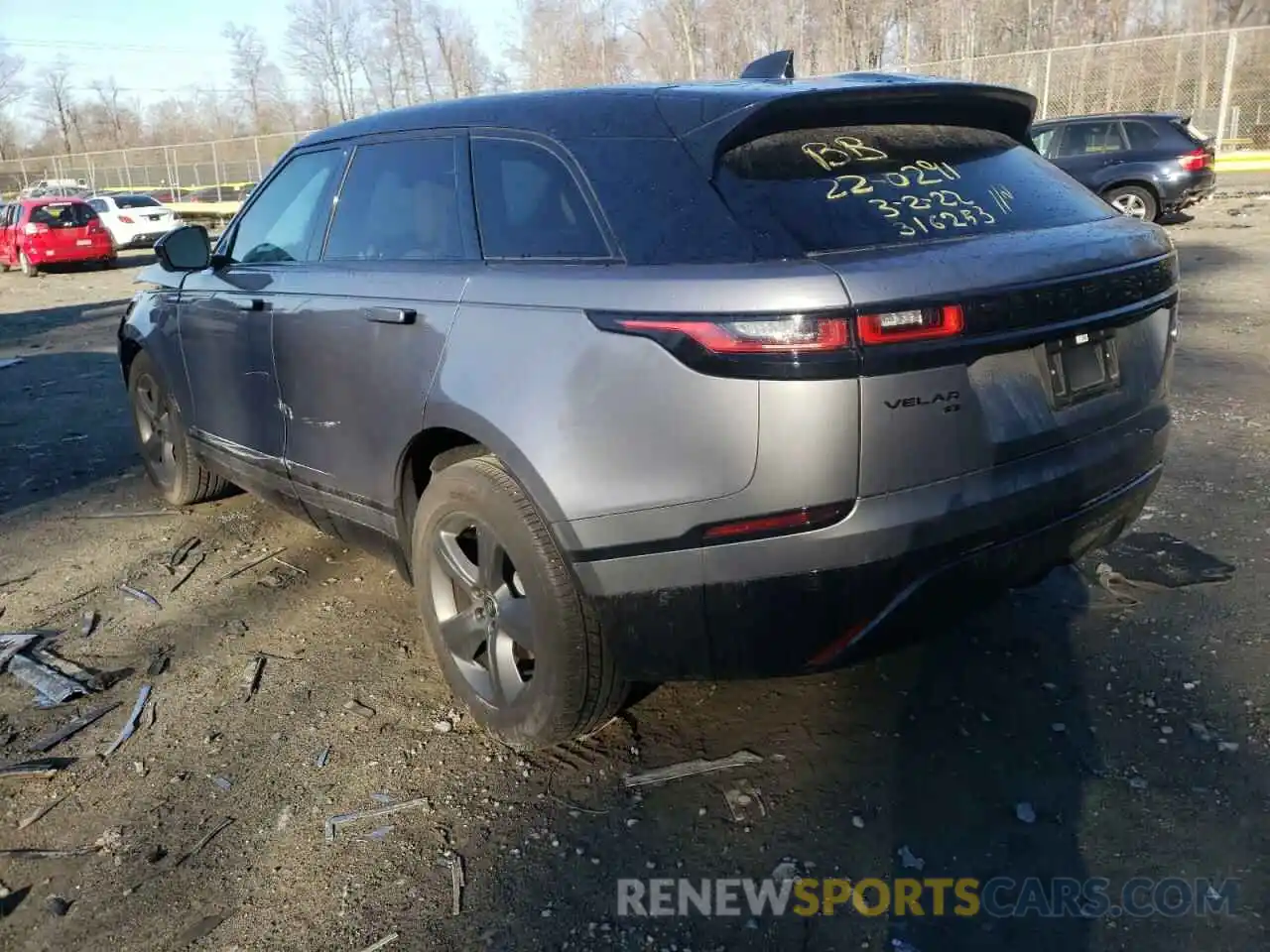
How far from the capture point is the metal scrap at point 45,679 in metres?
3.39

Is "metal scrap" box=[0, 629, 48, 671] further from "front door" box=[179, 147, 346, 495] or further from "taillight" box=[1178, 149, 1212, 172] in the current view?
"taillight" box=[1178, 149, 1212, 172]

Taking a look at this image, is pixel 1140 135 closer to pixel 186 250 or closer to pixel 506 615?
pixel 186 250

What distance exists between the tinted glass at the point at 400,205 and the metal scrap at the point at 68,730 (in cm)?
173

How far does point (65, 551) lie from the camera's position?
4715mm

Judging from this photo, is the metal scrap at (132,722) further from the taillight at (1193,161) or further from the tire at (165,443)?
the taillight at (1193,161)

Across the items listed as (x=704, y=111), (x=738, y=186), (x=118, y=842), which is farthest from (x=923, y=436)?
(x=118, y=842)

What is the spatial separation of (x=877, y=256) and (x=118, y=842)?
8.07 feet

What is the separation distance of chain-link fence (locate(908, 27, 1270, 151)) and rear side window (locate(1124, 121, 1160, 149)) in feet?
25.7

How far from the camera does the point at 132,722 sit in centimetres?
321

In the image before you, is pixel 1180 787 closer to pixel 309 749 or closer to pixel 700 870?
pixel 700 870

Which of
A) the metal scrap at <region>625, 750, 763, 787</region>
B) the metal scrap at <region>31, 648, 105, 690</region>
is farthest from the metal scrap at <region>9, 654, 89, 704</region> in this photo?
the metal scrap at <region>625, 750, 763, 787</region>

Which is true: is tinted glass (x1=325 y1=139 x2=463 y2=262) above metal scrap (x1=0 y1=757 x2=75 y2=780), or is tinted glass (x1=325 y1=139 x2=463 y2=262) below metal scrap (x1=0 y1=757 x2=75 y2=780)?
above

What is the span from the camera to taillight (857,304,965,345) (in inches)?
83.7

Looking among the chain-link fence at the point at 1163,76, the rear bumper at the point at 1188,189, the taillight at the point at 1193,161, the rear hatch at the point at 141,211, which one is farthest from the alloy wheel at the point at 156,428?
the rear hatch at the point at 141,211
